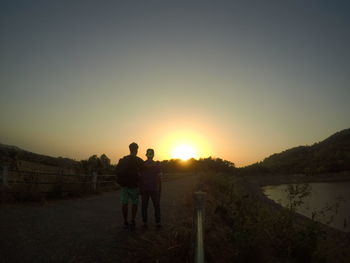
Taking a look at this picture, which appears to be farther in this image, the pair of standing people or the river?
the river

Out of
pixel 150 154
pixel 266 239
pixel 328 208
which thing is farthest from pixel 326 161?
pixel 150 154

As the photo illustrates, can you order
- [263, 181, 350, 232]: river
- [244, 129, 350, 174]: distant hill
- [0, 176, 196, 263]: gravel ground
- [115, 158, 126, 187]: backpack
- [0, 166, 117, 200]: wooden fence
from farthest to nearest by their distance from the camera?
1. [244, 129, 350, 174]: distant hill
2. [0, 166, 117, 200]: wooden fence
3. [263, 181, 350, 232]: river
4. [115, 158, 126, 187]: backpack
5. [0, 176, 196, 263]: gravel ground

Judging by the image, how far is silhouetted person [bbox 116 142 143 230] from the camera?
742 centimetres

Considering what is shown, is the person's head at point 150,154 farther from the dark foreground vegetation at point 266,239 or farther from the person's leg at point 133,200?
the dark foreground vegetation at point 266,239

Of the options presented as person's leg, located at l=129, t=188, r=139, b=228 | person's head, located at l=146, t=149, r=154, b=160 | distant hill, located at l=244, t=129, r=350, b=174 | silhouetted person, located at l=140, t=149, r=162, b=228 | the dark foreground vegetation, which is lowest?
the dark foreground vegetation

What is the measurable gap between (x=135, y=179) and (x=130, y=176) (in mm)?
144

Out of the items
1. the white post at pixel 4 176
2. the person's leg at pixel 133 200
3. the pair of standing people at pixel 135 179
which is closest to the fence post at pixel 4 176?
the white post at pixel 4 176

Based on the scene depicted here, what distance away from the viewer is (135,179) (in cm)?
748

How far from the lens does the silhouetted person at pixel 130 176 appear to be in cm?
742

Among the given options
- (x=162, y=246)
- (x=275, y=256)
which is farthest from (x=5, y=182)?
(x=275, y=256)

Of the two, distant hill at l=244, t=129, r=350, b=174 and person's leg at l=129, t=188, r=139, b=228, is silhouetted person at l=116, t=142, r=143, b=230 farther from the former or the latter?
distant hill at l=244, t=129, r=350, b=174

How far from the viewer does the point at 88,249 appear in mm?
5750

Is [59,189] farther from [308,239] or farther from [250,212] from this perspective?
[308,239]

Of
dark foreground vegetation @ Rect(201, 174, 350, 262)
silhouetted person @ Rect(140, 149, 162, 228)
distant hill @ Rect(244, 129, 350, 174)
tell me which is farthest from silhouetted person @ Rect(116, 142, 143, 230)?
distant hill @ Rect(244, 129, 350, 174)
